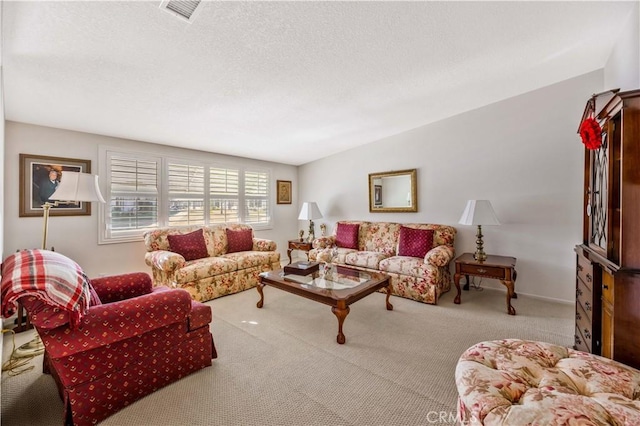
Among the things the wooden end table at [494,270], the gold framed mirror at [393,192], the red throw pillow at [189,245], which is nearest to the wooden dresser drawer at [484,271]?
the wooden end table at [494,270]

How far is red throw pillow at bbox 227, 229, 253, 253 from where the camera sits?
4379 mm

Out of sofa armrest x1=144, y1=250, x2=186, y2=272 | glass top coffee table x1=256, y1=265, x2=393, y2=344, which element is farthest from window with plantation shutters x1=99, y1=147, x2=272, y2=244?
glass top coffee table x1=256, y1=265, x2=393, y2=344

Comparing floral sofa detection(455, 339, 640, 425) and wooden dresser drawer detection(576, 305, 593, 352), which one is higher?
floral sofa detection(455, 339, 640, 425)

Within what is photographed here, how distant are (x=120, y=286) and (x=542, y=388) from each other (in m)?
2.78

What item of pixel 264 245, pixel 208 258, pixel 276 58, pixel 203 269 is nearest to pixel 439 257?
pixel 264 245

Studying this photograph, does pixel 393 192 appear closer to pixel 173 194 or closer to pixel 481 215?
pixel 481 215

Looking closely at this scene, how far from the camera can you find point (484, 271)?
10.3ft

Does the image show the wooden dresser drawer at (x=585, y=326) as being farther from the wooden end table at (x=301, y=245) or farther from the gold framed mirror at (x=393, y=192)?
the wooden end table at (x=301, y=245)

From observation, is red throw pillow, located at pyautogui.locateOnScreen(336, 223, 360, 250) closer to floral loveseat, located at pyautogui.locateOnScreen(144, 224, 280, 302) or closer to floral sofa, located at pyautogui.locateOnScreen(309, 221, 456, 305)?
floral sofa, located at pyautogui.locateOnScreen(309, 221, 456, 305)

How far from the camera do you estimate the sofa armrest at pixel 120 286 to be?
7.06ft

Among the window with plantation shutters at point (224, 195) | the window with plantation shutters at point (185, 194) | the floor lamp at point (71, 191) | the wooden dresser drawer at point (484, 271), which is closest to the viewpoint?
the floor lamp at point (71, 191)

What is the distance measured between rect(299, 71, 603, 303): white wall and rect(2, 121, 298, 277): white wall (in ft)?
13.1

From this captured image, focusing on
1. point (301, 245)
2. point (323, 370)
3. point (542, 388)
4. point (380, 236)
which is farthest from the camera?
point (301, 245)

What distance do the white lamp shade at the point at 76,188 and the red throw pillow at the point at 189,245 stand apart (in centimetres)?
130
